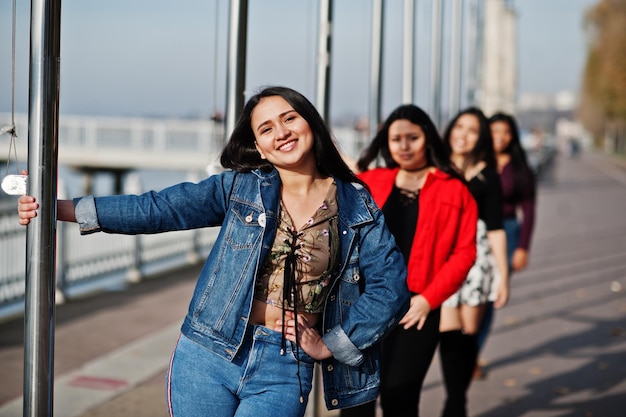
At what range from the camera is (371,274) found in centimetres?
313

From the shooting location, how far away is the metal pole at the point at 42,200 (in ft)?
9.68

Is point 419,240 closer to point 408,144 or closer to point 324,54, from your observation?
point 408,144

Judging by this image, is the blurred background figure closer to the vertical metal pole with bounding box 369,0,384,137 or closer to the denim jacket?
the vertical metal pole with bounding box 369,0,384,137

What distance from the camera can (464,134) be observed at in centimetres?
627

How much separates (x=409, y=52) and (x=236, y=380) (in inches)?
272

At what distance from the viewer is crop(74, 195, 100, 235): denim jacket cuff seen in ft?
9.77

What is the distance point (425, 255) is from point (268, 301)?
1.55 m

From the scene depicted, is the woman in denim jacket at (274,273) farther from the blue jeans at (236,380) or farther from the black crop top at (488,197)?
the black crop top at (488,197)

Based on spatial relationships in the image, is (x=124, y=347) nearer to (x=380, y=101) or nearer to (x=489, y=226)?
(x=380, y=101)

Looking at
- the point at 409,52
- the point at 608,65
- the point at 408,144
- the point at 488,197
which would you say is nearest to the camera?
the point at 408,144

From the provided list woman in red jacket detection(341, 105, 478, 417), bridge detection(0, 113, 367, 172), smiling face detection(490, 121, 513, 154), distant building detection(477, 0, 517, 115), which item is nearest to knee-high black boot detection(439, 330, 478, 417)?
woman in red jacket detection(341, 105, 478, 417)

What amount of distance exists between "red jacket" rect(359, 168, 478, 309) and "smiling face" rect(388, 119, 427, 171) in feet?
0.29

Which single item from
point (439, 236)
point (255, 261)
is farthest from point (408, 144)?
point (255, 261)

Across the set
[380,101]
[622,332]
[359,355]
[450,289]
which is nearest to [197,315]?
[359,355]
